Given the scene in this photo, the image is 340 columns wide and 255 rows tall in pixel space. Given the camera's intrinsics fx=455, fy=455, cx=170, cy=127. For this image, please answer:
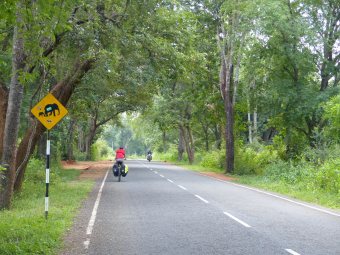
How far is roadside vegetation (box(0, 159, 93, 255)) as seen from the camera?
25.2 ft

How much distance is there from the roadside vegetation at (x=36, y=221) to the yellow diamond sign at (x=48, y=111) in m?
2.27

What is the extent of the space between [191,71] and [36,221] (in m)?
14.2

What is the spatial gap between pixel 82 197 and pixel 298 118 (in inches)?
720

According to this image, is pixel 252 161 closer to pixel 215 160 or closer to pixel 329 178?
pixel 215 160

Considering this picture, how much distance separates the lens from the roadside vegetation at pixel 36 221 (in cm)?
770

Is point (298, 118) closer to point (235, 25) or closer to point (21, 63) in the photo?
point (235, 25)

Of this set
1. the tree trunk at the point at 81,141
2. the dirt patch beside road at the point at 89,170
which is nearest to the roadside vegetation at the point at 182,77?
the dirt patch beside road at the point at 89,170

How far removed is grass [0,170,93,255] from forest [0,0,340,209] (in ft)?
3.02

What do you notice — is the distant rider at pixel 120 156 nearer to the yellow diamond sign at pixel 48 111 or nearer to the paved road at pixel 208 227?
the paved road at pixel 208 227

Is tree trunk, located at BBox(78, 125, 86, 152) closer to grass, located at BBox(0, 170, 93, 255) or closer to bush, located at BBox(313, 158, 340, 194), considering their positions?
bush, located at BBox(313, 158, 340, 194)

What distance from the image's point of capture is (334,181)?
17.9 meters

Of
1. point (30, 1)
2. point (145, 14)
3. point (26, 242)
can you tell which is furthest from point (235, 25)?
point (26, 242)

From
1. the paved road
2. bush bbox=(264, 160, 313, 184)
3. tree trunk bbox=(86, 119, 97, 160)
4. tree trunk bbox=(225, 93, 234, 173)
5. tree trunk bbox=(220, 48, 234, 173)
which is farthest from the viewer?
tree trunk bbox=(86, 119, 97, 160)

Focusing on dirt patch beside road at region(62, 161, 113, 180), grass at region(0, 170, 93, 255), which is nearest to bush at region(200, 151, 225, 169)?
dirt patch beside road at region(62, 161, 113, 180)
